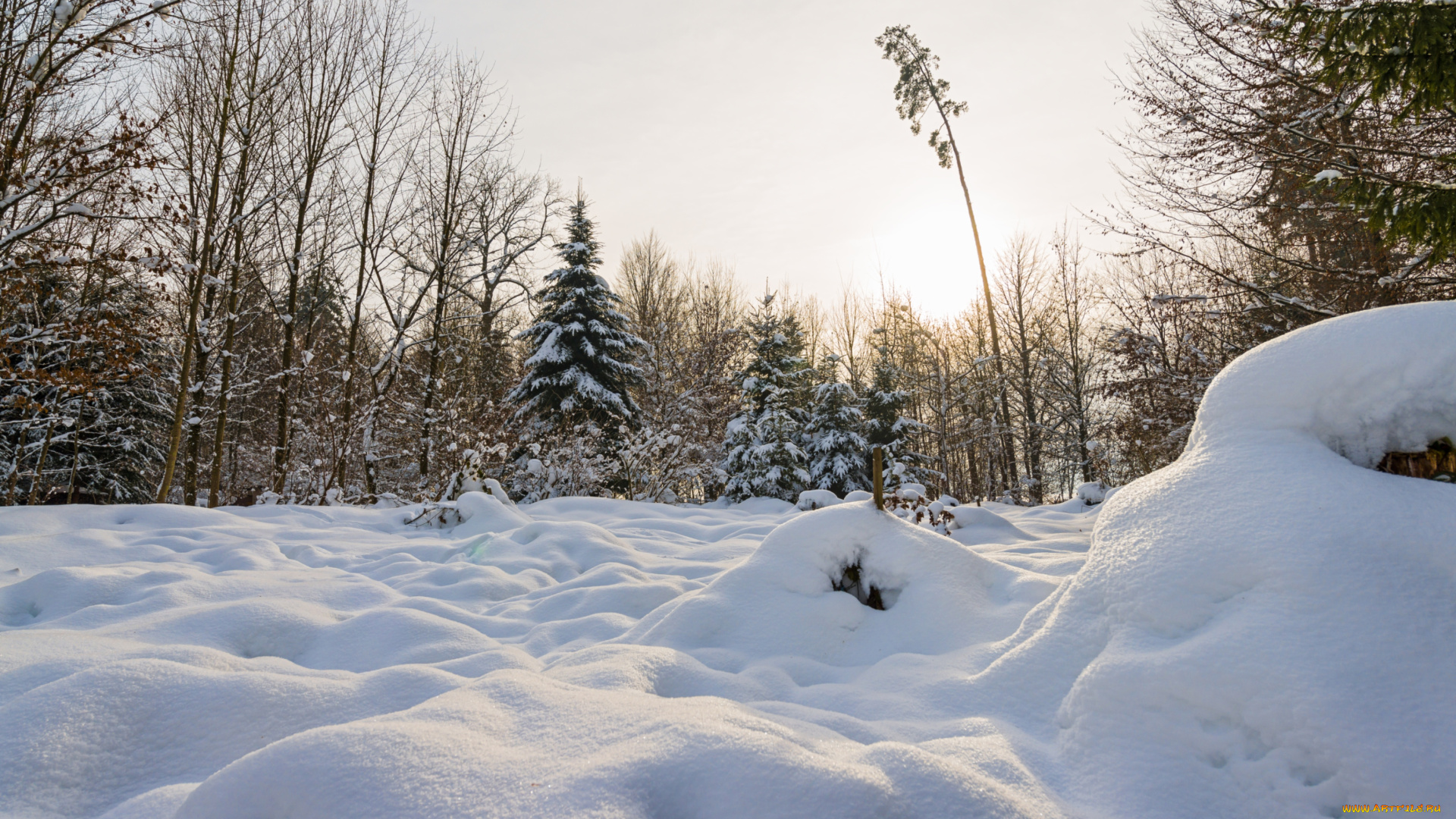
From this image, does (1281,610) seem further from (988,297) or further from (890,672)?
(988,297)

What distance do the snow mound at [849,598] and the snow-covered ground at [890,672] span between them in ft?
0.04

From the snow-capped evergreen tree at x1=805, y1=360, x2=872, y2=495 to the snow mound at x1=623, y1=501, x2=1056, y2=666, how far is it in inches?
483

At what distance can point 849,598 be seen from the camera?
280 centimetres

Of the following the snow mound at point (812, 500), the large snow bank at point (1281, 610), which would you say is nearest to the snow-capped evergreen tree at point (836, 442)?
the snow mound at point (812, 500)

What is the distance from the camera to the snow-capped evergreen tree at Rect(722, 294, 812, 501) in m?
14.0

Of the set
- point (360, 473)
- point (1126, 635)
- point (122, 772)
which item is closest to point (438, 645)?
point (122, 772)

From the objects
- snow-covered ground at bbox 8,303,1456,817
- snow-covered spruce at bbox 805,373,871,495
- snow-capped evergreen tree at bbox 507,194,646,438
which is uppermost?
snow-capped evergreen tree at bbox 507,194,646,438

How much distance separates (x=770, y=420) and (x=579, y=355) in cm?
486

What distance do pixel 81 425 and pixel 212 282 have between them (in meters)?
7.12

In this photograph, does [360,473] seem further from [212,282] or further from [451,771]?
[451,771]

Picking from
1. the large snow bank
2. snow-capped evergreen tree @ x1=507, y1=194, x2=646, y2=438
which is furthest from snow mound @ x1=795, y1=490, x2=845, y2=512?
snow-capped evergreen tree @ x1=507, y1=194, x2=646, y2=438

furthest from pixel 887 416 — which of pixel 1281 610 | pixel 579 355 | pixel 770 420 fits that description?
pixel 1281 610

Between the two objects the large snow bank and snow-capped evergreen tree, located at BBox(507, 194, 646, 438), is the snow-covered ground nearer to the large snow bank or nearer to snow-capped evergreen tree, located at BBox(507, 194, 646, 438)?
the large snow bank

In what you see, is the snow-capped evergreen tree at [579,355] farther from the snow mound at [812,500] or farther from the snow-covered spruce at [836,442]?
the snow mound at [812,500]
